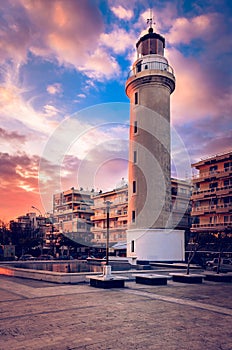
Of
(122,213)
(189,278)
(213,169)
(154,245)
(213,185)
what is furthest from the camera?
(122,213)

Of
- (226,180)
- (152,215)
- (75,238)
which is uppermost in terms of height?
(226,180)

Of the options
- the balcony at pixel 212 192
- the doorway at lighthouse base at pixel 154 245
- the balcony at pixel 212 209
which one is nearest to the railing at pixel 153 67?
the doorway at lighthouse base at pixel 154 245

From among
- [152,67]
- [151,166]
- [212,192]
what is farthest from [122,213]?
[152,67]

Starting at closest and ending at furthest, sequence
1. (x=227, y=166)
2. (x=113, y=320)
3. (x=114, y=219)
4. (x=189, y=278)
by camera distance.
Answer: (x=113, y=320), (x=189, y=278), (x=227, y=166), (x=114, y=219)

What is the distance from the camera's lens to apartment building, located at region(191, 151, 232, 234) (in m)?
47.4

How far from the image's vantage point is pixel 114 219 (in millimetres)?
66000

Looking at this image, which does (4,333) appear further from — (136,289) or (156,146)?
(156,146)

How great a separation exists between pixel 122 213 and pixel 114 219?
135 inches

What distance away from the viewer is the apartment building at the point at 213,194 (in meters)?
47.4

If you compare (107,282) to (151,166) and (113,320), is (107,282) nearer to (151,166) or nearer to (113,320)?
(113,320)

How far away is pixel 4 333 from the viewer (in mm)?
7164

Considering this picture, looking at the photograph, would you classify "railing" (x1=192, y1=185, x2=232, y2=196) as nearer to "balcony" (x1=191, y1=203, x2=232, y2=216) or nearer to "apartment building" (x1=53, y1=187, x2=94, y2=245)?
"balcony" (x1=191, y1=203, x2=232, y2=216)

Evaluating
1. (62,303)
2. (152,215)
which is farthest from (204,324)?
(152,215)

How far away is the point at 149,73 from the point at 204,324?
1274 inches
